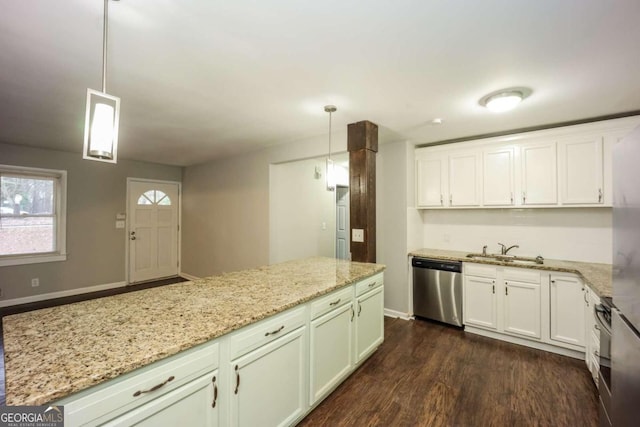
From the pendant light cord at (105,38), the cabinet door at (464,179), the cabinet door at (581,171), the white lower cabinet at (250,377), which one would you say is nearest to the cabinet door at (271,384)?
the white lower cabinet at (250,377)

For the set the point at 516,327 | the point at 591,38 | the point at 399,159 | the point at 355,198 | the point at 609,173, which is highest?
the point at 591,38

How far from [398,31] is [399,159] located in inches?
93.1

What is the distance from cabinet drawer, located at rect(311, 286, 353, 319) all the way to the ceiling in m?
1.64

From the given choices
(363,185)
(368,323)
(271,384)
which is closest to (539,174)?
(363,185)

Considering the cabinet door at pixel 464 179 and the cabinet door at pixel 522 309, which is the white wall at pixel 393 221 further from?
the cabinet door at pixel 522 309

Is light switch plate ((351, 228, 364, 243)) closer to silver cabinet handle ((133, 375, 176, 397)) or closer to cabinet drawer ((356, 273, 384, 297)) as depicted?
cabinet drawer ((356, 273, 384, 297))

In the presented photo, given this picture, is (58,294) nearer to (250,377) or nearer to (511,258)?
(250,377)

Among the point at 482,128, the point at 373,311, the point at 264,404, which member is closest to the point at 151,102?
the point at 264,404

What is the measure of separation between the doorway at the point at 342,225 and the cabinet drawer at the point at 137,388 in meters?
4.53

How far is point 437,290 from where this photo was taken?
11.5 ft

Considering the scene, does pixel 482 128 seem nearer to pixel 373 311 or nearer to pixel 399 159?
pixel 399 159

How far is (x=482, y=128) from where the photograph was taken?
10.8ft

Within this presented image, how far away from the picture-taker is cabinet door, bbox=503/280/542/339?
9.57 ft

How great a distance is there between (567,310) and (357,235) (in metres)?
2.16
